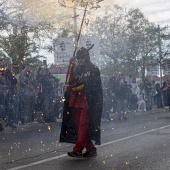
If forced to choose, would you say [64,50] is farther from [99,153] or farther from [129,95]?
[99,153]

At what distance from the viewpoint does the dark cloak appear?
9.32 meters

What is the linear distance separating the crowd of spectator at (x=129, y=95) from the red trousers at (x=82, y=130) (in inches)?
428

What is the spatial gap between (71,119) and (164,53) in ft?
131

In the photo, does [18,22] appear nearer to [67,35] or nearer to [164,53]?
[67,35]

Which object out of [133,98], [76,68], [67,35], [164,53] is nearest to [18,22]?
[67,35]

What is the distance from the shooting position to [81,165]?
8.20 meters

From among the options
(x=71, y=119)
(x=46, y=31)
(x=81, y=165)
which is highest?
(x=46, y=31)

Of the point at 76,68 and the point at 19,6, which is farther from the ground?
the point at 19,6

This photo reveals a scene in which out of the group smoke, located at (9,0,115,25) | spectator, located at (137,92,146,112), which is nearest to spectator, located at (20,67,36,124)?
smoke, located at (9,0,115,25)

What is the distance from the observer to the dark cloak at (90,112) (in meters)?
9.32

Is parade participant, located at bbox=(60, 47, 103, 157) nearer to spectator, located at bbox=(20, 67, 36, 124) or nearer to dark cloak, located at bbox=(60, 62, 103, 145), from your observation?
dark cloak, located at bbox=(60, 62, 103, 145)

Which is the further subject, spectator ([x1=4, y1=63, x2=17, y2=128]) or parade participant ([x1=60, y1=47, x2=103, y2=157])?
spectator ([x1=4, y1=63, x2=17, y2=128])

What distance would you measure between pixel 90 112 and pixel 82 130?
346mm

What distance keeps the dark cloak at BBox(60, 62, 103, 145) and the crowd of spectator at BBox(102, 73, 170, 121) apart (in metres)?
10.7
